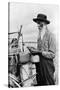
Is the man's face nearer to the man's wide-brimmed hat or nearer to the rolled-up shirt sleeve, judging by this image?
the man's wide-brimmed hat

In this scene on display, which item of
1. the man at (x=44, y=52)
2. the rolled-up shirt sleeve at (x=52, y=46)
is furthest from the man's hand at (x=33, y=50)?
the rolled-up shirt sleeve at (x=52, y=46)

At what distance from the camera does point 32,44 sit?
3029mm

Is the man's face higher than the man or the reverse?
higher

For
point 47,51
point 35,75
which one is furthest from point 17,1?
point 35,75

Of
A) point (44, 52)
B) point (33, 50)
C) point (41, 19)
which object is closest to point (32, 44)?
point (33, 50)

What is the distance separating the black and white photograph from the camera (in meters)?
2.94

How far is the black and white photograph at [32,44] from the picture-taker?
116 inches

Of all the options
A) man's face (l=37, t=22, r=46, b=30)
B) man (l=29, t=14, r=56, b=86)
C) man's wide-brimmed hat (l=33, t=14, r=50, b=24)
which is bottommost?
man (l=29, t=14, r=56, b=86)

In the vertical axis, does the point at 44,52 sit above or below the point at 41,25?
below

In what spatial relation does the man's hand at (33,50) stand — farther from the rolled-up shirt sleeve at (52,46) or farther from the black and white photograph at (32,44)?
the rolled-up shirt sleeve at (52,46)

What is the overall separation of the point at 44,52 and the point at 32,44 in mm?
213

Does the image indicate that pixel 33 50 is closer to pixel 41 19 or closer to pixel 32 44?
pixel 32 44

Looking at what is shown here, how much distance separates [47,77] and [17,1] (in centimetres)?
115

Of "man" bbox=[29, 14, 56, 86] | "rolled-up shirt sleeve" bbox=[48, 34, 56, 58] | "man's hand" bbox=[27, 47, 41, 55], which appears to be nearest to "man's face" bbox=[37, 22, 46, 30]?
"man" bbox=[29, 14, 56, 86]
